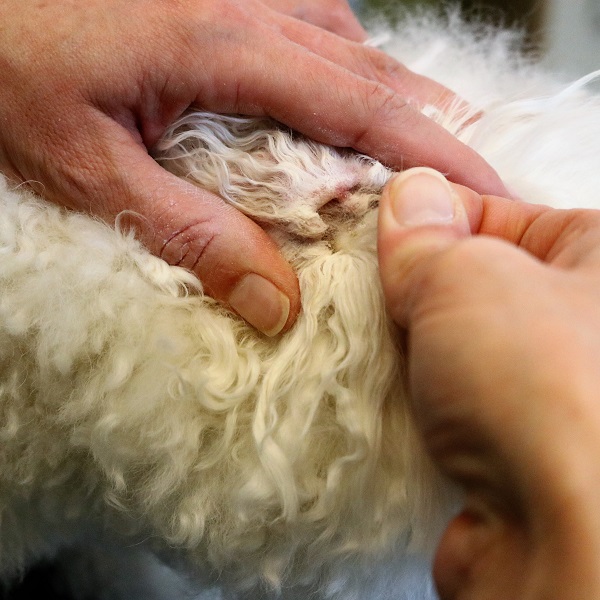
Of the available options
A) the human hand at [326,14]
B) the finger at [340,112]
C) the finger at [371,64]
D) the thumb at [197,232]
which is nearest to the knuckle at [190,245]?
the thumb at [197,232]

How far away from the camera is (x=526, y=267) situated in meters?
0.34

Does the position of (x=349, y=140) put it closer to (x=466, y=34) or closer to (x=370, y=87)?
(x=370, y=87)

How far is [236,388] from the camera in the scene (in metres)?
0.43

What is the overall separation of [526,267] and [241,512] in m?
0.25

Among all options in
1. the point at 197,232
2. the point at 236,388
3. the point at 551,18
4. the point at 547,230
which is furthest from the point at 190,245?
the point at 551,18

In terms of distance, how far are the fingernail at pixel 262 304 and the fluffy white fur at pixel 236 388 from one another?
0.05 feet

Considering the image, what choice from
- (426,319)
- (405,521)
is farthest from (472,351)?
(405,521)

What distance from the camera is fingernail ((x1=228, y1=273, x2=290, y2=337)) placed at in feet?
1.42

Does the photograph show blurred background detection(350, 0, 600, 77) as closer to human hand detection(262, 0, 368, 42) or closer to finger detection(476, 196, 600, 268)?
human hand detection(262, 0, 368, 42)

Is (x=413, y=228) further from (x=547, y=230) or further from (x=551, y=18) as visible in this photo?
(x=551, y=18)

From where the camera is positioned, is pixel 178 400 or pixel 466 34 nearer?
pixel 178 400

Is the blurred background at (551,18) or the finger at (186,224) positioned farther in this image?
the blurred background at (551,18)

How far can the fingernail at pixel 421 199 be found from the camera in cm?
41

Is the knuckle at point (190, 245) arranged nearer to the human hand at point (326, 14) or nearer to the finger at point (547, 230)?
the finger at point (547, 230)
